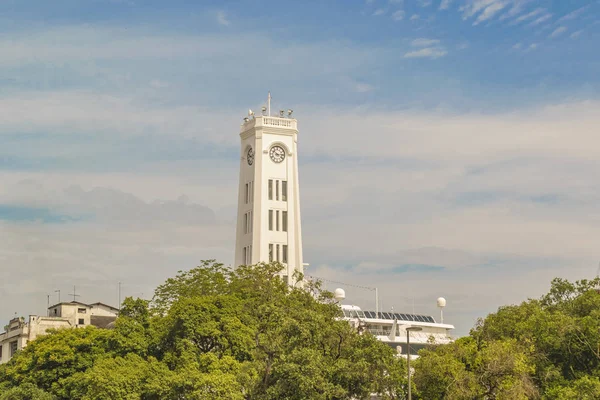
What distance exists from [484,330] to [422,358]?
7327 mm

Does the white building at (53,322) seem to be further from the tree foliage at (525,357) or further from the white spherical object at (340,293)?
the tree foliage at (525,357)

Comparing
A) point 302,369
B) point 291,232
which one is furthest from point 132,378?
point 291,232

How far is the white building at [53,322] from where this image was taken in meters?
102

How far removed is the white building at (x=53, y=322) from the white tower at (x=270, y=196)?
15.6 meters

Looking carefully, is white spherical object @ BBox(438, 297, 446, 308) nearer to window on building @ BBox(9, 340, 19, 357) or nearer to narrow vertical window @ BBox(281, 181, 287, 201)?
narrow vertical window @ BBox(281, 181, 287, 201)

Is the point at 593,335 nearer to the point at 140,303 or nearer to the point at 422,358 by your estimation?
the point at 422,358

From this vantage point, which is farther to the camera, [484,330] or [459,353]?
[484,330]

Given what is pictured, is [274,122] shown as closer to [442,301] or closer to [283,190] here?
[283,190]

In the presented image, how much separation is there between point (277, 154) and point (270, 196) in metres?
4.30

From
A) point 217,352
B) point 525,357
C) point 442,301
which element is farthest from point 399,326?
point 525,357

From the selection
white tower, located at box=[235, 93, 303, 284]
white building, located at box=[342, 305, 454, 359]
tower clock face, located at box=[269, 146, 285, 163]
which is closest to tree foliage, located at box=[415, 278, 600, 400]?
white building, located at box=[342, 305, 454, 359]

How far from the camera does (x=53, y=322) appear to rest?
10225 centimetres

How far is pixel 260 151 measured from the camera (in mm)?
103500

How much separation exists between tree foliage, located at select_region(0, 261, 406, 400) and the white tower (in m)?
25.2
